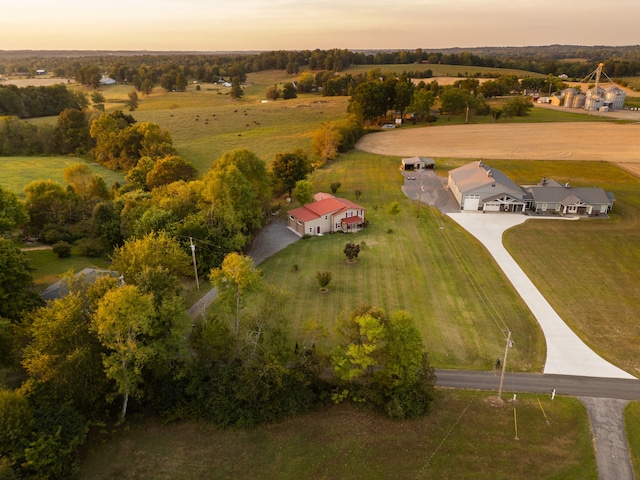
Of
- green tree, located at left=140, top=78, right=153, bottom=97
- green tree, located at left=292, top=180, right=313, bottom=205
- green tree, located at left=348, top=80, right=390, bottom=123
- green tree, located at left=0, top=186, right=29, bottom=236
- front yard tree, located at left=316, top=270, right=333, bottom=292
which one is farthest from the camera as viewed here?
green tree, located at left=140, top=78, right=153, bottom=97

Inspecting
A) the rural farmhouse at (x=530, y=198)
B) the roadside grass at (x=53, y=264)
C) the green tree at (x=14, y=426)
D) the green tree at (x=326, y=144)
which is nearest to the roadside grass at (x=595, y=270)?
the rural farmhouse at (x=530, y=198)

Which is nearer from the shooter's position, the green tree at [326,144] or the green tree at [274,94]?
the green tree at [326,144]

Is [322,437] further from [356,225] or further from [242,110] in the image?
[242,110]

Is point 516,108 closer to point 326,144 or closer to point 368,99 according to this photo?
point 368,99

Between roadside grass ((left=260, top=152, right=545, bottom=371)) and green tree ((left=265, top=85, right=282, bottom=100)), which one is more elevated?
green tree ((left=265, top=85, right=282, bottom=100))

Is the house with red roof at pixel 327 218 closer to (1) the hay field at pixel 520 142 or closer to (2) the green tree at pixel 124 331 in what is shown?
(2) the green tree at pixel 124 331

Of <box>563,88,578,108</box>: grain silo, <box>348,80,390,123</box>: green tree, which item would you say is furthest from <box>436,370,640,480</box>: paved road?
<box>563,88,578,108</box>: grain silo

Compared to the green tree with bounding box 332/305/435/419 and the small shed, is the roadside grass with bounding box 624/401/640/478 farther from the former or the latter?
the small shed
